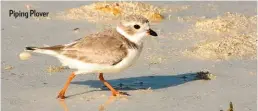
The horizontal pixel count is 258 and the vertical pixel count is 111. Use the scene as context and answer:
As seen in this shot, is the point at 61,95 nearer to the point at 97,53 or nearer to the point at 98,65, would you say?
the point at 98,65

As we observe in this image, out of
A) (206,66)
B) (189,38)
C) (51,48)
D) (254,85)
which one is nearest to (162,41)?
(189,38)

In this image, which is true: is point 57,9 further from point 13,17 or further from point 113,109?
point 113,109

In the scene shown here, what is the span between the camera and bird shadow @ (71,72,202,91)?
9.42 metres

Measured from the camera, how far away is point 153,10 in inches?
548

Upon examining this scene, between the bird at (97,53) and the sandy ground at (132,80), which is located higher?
the bird at (97,53)

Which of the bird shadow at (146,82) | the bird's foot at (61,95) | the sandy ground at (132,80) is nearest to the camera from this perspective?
the sandy ground at (132,80)

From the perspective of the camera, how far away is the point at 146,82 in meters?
9.67

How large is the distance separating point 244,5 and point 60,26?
549cm

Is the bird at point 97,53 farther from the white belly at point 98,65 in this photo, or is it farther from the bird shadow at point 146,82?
the bird shadow at point 146,82

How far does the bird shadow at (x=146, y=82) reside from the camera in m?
9.42

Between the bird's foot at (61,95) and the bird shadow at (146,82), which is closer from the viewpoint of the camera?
the bird's foot at (61,95)

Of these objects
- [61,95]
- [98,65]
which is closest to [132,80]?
[98,65]

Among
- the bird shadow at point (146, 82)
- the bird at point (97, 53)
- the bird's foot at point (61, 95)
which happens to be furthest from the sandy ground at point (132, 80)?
the bird at point (97, 53)

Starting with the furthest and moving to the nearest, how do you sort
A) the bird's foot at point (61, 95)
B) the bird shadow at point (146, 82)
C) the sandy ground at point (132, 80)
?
the bird shadow at point (146, 82), the bird's foot at point (61, 95), the sandy ground at point (132, 80)
